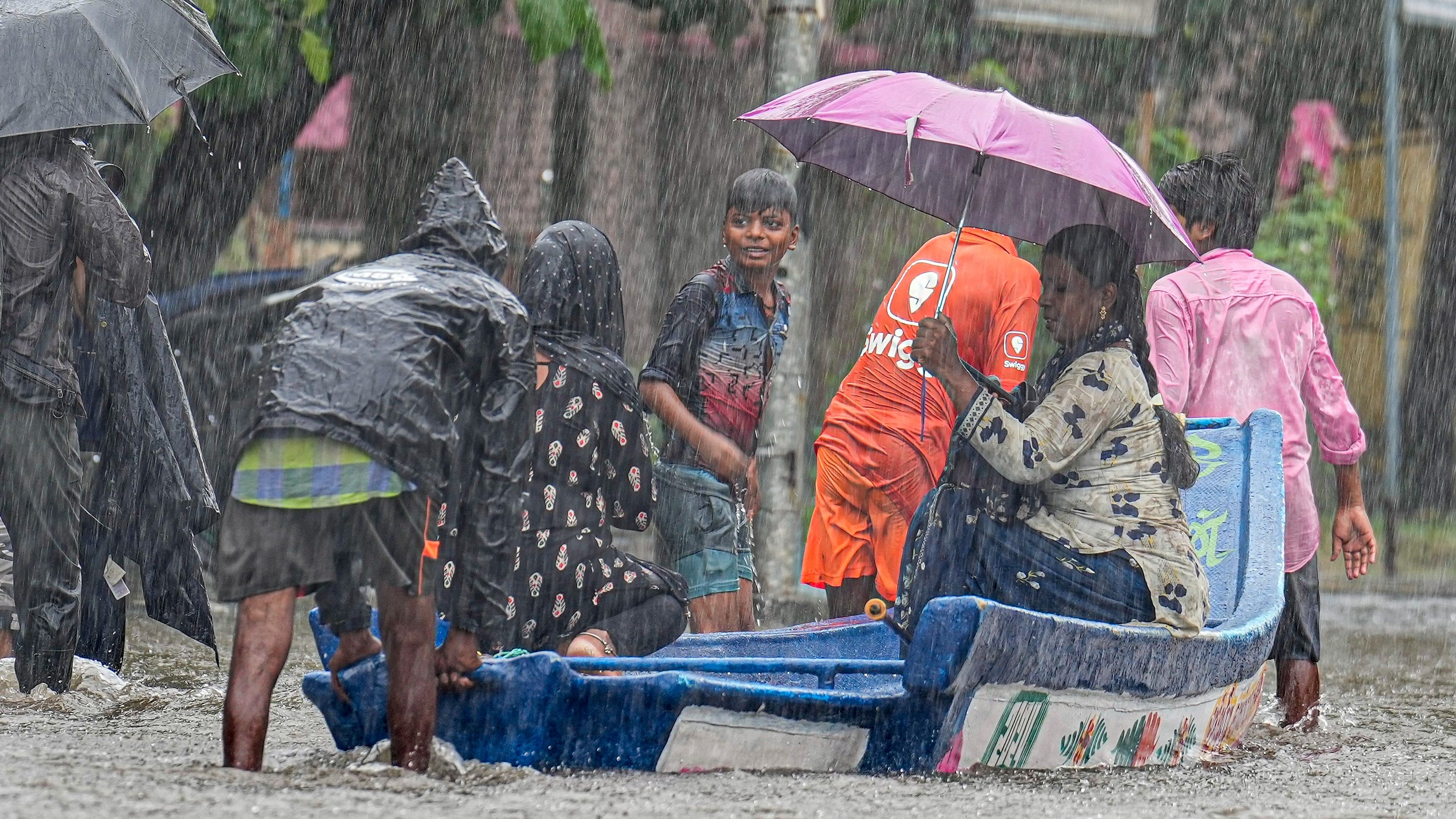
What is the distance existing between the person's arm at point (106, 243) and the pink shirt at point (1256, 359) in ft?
10.9

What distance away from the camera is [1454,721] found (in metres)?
6.47

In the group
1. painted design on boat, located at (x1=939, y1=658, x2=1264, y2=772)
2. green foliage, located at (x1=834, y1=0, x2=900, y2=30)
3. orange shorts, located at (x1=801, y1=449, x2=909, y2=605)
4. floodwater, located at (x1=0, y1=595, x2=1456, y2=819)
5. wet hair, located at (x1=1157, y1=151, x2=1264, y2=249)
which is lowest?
floodwater, located at (x1=0, y1=595, x2=1456, y2=819)

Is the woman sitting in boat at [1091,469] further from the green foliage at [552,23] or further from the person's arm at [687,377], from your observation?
the green foliage at [552,23]

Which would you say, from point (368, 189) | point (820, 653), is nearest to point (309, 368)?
point (820, 653)

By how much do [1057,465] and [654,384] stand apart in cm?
148

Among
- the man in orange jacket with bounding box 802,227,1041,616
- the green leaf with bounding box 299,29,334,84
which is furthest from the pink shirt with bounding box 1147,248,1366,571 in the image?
the green leaf with bounding box 299,29,334,84

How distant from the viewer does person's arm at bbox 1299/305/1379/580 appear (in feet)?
20.0

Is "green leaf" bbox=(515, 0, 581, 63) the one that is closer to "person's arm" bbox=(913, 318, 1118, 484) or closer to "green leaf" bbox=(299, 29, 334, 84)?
"green leaf" bbox=(299, 29, 334, 84)

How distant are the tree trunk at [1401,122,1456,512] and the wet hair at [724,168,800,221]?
11740 millimetres

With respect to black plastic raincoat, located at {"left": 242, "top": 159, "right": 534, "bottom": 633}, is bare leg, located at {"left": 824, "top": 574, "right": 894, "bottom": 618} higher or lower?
lower

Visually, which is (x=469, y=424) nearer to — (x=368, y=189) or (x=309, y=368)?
(x=309, y=368)

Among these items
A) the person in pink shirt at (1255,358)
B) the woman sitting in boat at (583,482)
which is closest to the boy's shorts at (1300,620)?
the person in pink shirt at (1255,358)

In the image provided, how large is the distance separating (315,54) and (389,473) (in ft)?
17.8

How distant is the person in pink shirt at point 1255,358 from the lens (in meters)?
5.99
